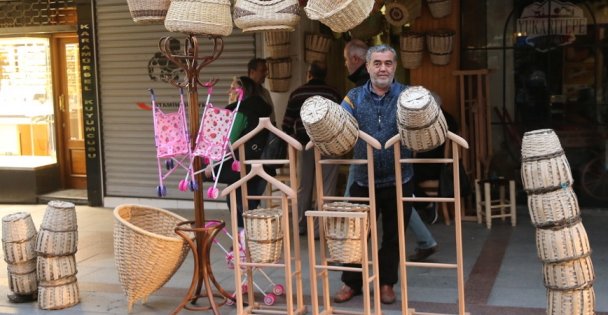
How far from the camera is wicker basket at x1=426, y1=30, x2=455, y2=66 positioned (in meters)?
7.96

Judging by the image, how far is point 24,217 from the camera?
595 centimetres

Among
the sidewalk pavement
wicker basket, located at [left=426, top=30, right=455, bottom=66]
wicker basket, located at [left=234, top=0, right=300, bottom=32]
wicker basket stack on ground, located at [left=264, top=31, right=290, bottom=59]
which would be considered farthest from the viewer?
wicker basket stack on ground, located at [left=264, top=31, right=290, bottom=59]

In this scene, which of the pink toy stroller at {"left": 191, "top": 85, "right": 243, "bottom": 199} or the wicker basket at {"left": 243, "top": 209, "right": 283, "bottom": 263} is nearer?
the wicker basket at {"left": 243, "top": 209, "right": 283, "bottom": 263}

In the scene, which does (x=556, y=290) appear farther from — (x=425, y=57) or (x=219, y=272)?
(x=425, y=57)

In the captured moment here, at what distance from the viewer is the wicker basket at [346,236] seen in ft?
15.3

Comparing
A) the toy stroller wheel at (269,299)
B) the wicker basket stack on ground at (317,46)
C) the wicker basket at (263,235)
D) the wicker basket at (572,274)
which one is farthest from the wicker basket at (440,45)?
the wicker basket at (572,274)

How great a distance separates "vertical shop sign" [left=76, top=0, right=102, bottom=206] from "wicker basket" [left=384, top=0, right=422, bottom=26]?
3874mm

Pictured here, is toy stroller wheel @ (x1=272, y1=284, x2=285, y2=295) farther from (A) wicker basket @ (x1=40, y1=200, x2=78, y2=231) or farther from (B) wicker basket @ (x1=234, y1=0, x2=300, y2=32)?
(B) wicker basket @ (x1=234, y1=0, x2=300, y2=32)

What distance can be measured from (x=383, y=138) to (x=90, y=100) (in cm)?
581

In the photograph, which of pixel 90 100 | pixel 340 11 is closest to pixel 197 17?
pixel 340 11

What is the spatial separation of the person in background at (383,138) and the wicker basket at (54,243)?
2103 mm

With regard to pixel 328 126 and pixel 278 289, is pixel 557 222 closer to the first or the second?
pixel 328 126

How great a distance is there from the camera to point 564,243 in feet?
14.8

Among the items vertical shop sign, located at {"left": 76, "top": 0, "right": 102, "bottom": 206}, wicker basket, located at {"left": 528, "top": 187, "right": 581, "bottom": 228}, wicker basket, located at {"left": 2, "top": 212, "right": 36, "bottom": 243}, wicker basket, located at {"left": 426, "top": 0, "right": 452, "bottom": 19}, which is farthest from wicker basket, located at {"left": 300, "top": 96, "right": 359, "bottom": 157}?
vertical shop sign, located at {"left": 76, "top": 0, "right": 102, "bottom": 206}
